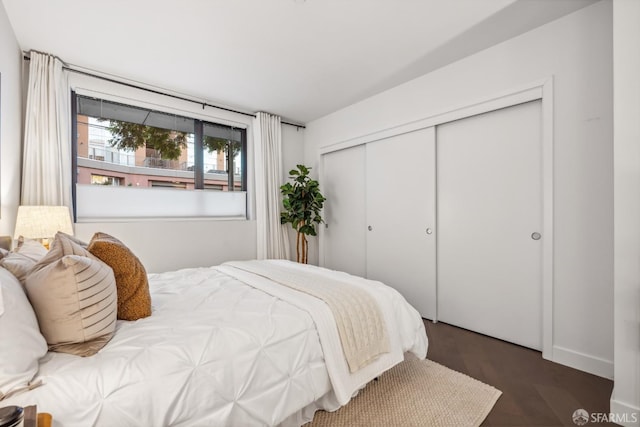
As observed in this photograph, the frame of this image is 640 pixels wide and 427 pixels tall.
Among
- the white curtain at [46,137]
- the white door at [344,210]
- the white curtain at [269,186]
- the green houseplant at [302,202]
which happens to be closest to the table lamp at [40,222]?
the white curtain at [46,137]

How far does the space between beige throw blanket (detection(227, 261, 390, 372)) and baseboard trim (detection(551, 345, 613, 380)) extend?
59.3 inches

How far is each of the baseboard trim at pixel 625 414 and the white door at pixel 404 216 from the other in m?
1.55

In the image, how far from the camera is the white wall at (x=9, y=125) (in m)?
2.06

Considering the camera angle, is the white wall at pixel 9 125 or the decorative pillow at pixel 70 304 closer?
the decorative pillow at pixel 70 304

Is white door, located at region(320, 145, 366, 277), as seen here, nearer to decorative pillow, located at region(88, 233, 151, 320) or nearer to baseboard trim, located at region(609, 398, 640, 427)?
baseboard trim, located at region(609, 398, 640, 427)

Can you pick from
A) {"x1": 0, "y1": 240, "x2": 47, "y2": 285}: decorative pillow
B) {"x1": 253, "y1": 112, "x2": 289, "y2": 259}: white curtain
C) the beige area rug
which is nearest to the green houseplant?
{"x1": 253, "y1": 112, "x2": 289, "y2": 259}: white curtain

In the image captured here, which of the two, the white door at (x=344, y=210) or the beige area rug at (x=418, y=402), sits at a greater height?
the white door at (x=344, y=210)

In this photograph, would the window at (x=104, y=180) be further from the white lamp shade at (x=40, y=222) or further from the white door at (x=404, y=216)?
the white door at (x=404, y=216)

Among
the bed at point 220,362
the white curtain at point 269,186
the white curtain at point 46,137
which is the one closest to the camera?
the bed at point 220,362

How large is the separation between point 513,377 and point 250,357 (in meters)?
1.86

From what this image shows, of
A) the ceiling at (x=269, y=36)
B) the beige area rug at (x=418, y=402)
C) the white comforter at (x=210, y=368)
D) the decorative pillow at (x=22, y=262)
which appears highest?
the ceiling at (x=269, y=36)

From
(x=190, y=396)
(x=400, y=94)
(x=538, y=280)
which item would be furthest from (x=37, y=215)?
(x=538, y=280)

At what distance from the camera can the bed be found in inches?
38.7

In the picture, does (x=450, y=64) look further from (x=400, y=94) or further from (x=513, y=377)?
(x=513, y=377)
